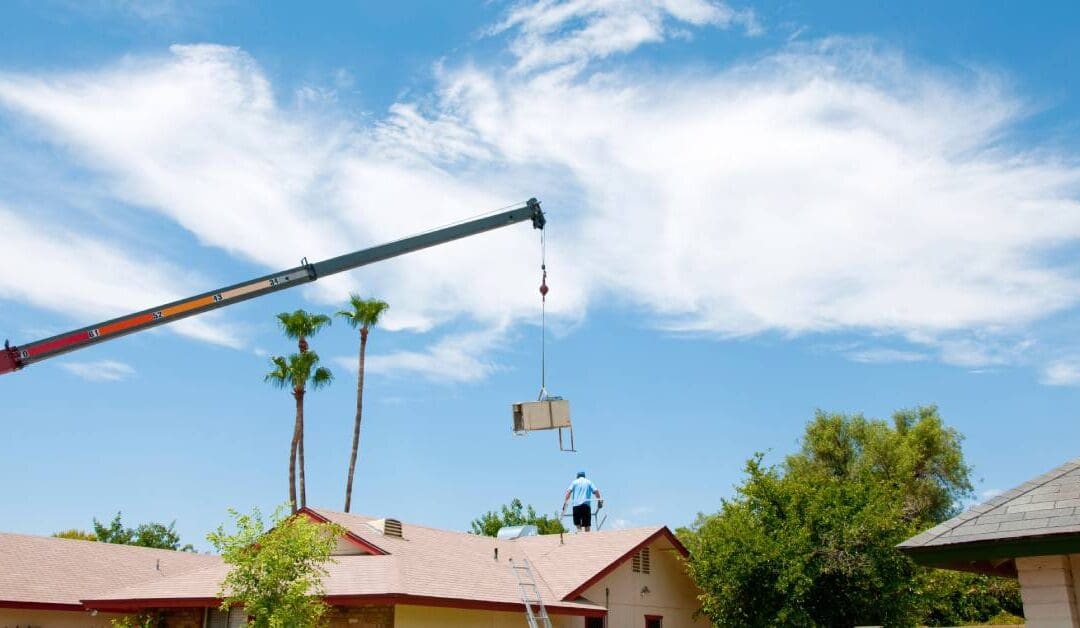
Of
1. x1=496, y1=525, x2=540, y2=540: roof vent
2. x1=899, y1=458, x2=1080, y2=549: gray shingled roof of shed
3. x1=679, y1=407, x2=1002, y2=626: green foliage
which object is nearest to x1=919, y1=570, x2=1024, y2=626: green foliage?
x1=679, y1=407, x2=1002, y2=626: green foliage

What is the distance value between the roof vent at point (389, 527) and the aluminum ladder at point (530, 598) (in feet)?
9.32

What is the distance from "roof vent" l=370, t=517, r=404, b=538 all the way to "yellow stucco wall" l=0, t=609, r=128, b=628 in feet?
28.1

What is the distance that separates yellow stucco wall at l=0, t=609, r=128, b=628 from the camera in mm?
24828

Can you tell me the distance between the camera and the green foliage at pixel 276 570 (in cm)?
1673

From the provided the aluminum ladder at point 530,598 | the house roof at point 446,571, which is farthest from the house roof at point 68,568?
the aluminum ladder at point 530,598

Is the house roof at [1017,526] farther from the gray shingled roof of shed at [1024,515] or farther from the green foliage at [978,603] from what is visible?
the green foliage at [978,603]

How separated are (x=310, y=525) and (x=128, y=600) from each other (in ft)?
23.0

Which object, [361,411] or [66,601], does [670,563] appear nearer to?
[66,601]

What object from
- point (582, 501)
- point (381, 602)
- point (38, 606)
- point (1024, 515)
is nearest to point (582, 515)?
point (582, 501)

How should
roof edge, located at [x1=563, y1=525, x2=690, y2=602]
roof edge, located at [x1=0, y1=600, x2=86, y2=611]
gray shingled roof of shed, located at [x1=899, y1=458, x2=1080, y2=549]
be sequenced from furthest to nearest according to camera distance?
roof edge, located at [x1=0, y1=600, x2=86, y2=611], roof edge, located at [x1=563, y1=525, x2=690, y2=602], gray shingled roof of shed, located at [x1=899, y1=458, x2=1080, y2=549]

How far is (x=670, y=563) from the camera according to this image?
88.0 ft

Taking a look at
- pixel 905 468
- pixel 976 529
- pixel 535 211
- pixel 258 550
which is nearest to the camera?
pixel 976 529

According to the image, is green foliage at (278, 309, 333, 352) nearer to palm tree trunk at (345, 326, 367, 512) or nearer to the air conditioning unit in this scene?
palm tree trunk at (345, 326, 367, 512)

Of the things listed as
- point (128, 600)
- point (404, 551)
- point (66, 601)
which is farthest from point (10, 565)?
point (404, 551)
